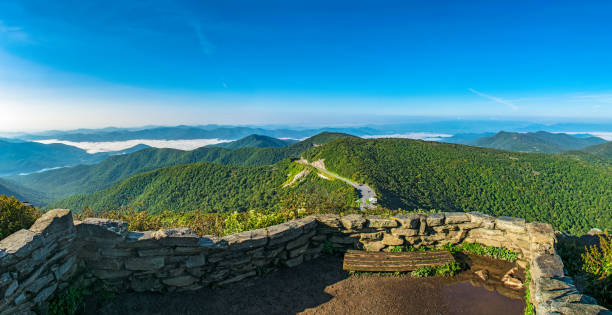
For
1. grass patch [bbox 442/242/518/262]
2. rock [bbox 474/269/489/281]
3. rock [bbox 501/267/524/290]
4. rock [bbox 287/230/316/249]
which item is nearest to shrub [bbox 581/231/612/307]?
rock [bbox 501/267/524/290]

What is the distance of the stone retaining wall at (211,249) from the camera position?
15.3 feet

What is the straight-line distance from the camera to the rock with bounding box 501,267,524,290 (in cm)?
646

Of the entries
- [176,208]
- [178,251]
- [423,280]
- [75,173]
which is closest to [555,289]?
[423,280]

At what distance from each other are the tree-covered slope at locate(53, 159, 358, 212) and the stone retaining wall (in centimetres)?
5254

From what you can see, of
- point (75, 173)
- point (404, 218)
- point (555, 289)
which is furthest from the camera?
point (75, 173)

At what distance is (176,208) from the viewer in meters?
75.5

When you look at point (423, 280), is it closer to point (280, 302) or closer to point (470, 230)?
point (470, 230)

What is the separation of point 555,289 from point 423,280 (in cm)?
259

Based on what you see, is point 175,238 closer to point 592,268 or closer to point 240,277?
point 240,277

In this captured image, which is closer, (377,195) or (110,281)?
(110,281)

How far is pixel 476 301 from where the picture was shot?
6059mm

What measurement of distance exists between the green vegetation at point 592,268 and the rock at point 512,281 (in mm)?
1085

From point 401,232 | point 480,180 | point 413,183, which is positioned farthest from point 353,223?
point 480,180

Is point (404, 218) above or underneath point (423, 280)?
above
